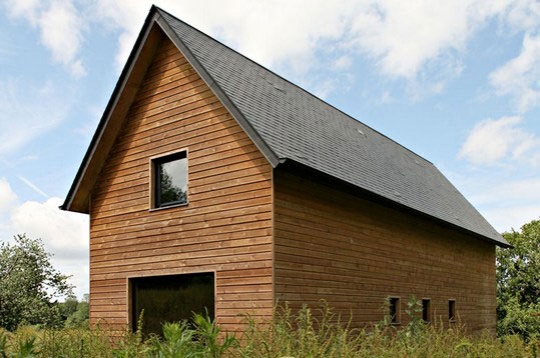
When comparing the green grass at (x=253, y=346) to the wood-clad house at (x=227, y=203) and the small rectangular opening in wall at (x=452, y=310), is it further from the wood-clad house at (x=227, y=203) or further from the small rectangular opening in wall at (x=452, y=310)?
the small rectangular opening in wall at (x=452, y=310)

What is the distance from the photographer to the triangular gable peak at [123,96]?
12586mm

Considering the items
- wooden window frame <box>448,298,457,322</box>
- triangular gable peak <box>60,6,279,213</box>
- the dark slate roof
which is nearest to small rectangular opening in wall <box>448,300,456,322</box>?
wooden window frame <box>448,298,457,322</box>

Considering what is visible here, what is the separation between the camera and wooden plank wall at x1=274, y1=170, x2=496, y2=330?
11.1 m

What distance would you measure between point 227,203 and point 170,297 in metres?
2.47

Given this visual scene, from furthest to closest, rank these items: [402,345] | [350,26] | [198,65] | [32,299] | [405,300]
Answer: [32,299] → [405,300] → [198,65] → [350,26] → [402,345]

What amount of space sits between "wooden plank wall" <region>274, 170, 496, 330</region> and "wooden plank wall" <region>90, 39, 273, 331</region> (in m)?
0.55

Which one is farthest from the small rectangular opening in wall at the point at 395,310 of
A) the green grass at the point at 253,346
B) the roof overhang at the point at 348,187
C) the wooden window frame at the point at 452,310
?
the green grass at the point at 253,346

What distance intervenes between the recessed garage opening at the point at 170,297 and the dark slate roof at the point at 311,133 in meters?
3.17

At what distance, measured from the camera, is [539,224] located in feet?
89.2

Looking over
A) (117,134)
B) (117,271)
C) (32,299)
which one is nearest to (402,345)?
(117,271)

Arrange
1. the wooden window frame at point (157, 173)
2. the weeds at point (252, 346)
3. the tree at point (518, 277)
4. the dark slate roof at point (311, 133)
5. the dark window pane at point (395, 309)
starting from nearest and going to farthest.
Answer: the weeds at point (252, 346), the dark slate roof at point (311, 133), the wooden window frame at point (157, 173), the dark window pane at point (395, 309), the tree at point (518, 277)

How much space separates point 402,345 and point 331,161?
8.12 metres

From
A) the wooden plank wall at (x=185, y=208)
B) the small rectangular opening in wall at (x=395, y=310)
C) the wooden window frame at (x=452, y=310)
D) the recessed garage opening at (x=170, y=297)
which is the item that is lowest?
the wooden window frame at (x=452, y=310)

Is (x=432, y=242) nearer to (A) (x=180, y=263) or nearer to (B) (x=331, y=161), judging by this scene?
(B) (x=331, y=161)
